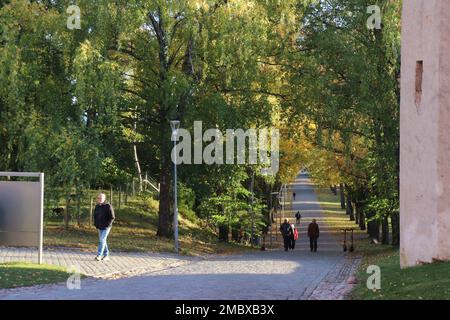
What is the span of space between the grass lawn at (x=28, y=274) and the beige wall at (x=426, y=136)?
24.6ft

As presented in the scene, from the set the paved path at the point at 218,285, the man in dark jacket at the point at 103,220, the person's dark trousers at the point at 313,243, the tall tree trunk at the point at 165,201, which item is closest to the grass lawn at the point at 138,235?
the tall tree trunk at the point at 165,201

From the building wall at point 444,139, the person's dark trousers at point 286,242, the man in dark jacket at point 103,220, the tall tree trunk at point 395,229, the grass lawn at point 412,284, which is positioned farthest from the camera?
the person's dark trousers at point 286,242

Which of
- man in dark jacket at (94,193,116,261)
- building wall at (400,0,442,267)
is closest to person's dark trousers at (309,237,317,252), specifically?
man in dark jacket at (94,193,116,261)

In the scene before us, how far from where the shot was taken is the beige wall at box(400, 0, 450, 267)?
15.8m

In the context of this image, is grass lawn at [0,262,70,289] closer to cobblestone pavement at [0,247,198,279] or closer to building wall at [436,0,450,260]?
cobblestone pavement at [0,247,198,279]

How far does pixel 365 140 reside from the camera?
30781 millimetres

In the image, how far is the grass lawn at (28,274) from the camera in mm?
14523

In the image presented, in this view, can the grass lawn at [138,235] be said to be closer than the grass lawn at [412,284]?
No

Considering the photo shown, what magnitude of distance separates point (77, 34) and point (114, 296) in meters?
15.9

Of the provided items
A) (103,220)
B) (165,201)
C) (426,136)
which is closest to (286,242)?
(165,201)

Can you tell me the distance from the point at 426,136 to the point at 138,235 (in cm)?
1667

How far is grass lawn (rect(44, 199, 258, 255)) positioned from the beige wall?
10.9 meters

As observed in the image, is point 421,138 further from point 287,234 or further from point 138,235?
point 287,234

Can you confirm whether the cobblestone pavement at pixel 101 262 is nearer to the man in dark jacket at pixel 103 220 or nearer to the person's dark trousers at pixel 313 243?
the man in dark jacket at pixel 103 220
